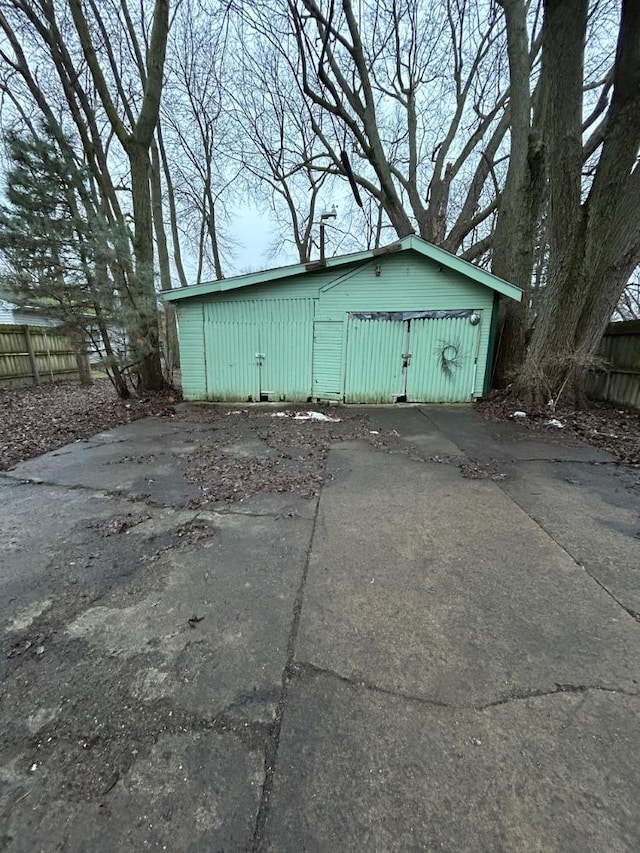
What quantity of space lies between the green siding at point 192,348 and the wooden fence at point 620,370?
27.2ft

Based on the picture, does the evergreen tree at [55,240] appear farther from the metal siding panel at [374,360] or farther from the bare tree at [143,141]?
the metal siding panel at [374,360]

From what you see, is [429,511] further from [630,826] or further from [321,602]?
[630,826]

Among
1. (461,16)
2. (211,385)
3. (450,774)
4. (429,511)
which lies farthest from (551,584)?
(461,16)

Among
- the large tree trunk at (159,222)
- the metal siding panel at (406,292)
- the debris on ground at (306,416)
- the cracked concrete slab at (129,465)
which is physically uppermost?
the large tree trunk at (159,222)

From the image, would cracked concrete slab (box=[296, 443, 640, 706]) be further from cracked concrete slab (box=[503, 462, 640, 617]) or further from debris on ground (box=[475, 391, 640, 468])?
debris on ground (box=[475, 391, 640, 468])

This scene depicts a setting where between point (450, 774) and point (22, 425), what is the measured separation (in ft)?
25.0

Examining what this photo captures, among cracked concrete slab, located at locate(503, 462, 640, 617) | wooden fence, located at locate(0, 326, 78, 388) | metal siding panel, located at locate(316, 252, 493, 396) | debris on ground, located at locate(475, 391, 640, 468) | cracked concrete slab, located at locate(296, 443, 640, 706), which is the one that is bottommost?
cracked concrete slab, located at locate(296, 443, 640, 706)

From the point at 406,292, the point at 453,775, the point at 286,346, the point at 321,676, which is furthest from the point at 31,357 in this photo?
the point at 453,775

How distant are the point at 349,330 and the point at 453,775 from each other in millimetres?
7547

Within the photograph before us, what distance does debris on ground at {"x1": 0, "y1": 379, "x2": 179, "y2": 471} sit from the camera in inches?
205

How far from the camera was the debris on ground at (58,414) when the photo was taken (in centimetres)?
520

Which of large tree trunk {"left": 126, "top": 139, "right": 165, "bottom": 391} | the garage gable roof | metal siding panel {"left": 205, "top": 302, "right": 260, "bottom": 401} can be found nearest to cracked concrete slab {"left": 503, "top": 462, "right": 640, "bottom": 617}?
the garage gable roof

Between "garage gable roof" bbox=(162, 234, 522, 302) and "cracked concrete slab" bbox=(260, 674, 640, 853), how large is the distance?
A: 24.6 ft

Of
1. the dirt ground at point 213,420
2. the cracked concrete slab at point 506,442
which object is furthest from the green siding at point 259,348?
the cracked concrete slab at point 506,442
